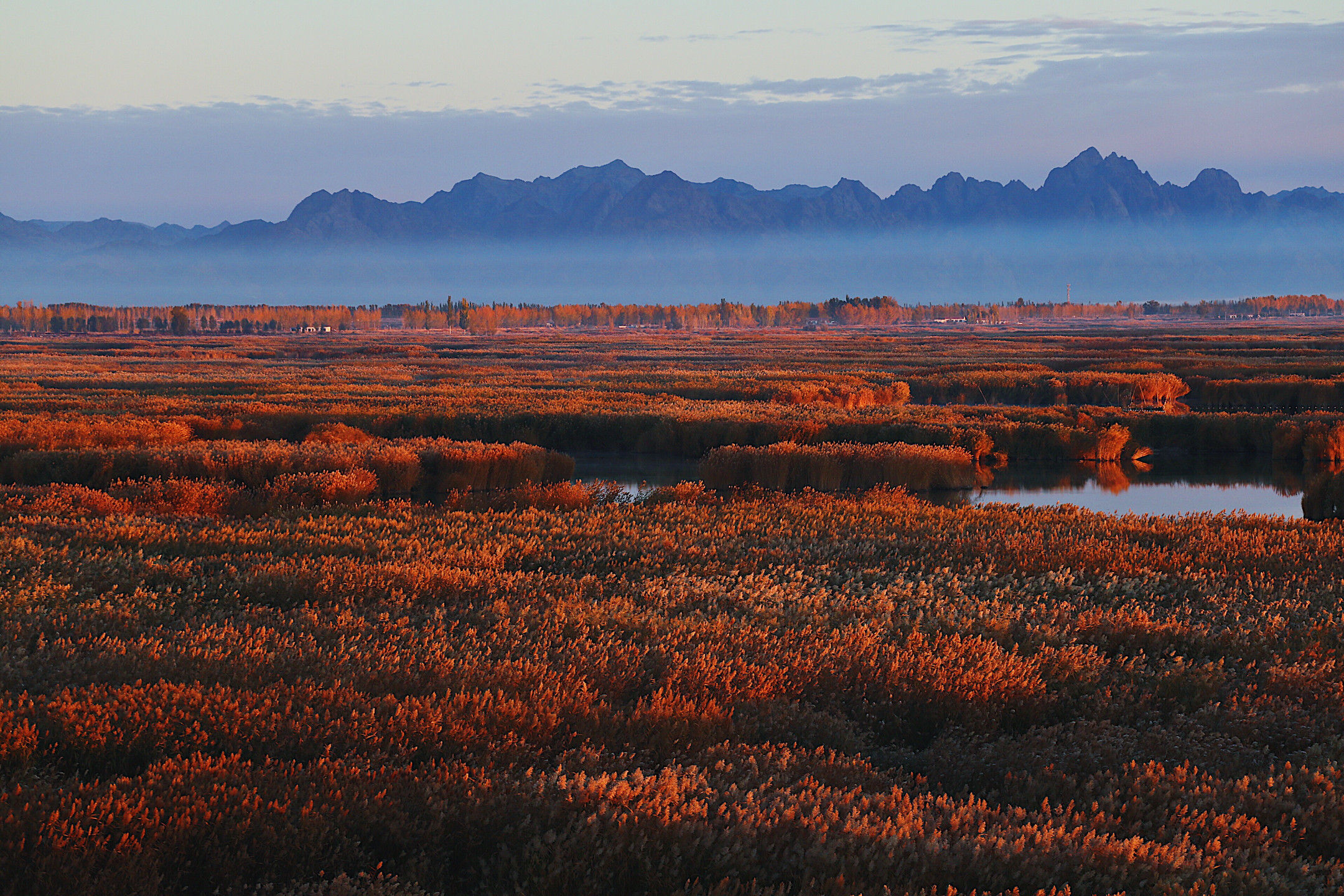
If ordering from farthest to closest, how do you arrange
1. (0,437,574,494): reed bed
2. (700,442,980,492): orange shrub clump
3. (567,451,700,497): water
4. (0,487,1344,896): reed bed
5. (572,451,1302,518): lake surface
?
(567,451,700,497): water, (700,442,980,492): orange shrub clump, (572,451,1302,518): lake surface, (0,437,574,494): reed bed, (0,487,1344,896): reed bed

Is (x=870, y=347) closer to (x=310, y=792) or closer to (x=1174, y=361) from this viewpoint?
(x=1174, y=361)

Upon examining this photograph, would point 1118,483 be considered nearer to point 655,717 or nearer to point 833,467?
point 833,467

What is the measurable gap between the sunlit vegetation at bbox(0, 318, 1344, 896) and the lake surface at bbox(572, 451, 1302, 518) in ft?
24.4

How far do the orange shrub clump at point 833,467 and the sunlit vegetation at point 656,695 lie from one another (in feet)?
16.7

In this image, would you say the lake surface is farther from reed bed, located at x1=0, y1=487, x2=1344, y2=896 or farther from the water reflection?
reed bed, located at x1=0, y1=487, x2=1344, y2=896

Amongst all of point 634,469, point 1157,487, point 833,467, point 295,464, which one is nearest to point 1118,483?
point 1157,487

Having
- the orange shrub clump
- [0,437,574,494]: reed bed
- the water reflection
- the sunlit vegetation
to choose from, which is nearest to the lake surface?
the water reflection

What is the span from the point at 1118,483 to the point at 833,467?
9.47m

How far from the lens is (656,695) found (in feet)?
26.2

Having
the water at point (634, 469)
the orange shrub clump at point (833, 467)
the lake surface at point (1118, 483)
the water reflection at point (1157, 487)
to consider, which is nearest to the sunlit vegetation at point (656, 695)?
the orange shrub clump at point (833, 467)

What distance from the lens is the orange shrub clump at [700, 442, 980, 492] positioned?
28.1 m

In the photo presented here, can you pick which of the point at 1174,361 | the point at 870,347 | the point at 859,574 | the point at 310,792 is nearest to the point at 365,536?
the point at 859,574

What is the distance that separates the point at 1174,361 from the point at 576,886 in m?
66.1

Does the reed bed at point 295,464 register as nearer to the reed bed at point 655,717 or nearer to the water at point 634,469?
the water at point 634,469
